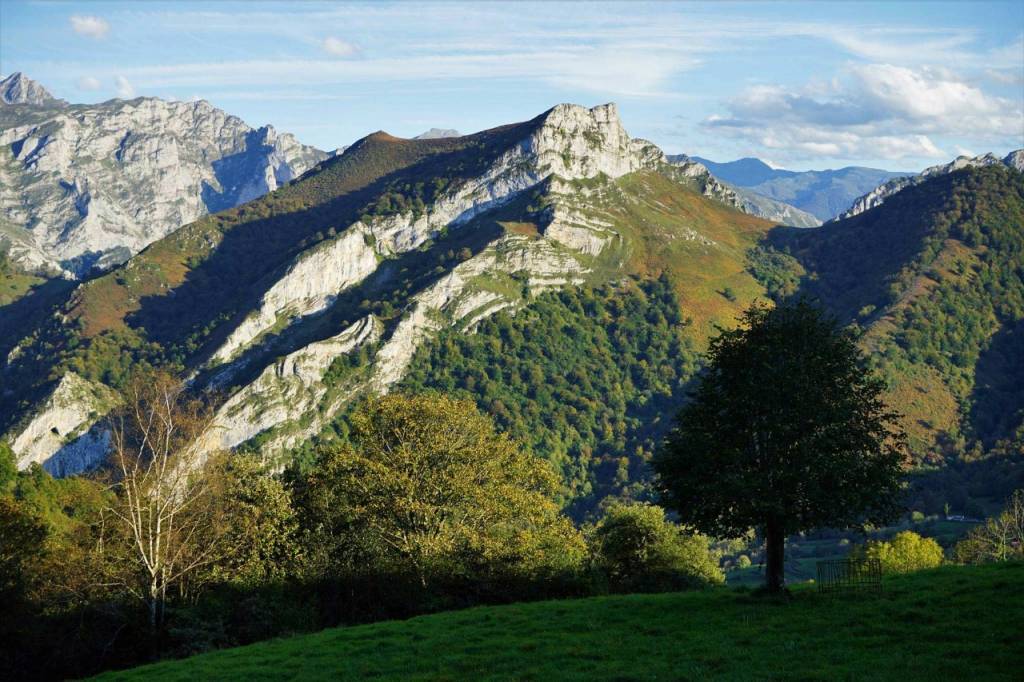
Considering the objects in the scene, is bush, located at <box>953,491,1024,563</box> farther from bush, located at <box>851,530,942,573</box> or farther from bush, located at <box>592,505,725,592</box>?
bush, located at <box>592,505,725,592</box>

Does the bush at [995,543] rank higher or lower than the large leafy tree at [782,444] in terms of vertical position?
lower

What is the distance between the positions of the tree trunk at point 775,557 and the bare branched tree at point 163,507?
94.4 feet

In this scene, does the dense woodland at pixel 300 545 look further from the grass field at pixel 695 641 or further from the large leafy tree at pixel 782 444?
the large leafy tree at pixel 782 444

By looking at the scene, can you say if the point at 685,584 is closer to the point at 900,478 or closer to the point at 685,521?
the point at 685,521

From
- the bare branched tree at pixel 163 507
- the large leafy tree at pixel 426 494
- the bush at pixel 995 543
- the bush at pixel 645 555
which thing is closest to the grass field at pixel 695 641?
the bare branched tree at pixel 163 507

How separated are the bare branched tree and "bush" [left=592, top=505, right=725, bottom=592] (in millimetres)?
23401

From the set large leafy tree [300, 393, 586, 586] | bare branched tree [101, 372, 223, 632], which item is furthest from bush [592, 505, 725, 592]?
bare branched tree [101, 372, 223, 632]

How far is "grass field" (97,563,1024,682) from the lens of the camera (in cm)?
2672

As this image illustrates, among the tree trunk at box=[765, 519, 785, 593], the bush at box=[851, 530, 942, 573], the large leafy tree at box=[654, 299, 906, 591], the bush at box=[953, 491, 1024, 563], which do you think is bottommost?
the bush at box=[851, 530, 942, 573]

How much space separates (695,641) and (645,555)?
80.9ft

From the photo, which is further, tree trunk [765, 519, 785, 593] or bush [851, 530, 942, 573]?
bush [851, 530, 942, 573]

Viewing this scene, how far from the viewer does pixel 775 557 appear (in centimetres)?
3853

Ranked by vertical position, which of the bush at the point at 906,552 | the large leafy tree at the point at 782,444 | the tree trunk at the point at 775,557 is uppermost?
the large leafy tree at the point at 782,444

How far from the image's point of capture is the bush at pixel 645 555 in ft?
173
